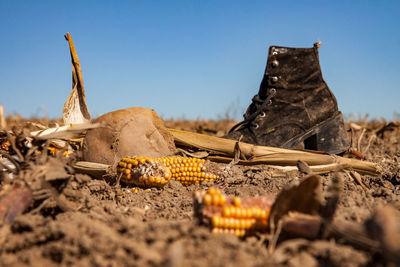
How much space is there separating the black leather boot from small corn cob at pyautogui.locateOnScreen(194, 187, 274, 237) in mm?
2419

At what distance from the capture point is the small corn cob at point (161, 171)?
2.77m

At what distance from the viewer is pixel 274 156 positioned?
3441 mm

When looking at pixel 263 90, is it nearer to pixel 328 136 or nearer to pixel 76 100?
pixel 328 136

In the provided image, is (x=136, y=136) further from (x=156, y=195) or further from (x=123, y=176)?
(x=156, y=195)

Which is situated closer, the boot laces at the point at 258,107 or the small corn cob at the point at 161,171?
the small corn cob at the point at 161,171

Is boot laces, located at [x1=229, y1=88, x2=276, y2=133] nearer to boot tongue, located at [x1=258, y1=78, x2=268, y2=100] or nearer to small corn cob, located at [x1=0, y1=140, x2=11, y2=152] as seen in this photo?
boot tongue, located at [x1=258, y1=78, x2=268, y2=100]

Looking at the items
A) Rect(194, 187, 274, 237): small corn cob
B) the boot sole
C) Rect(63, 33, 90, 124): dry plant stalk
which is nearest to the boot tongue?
the boot sole

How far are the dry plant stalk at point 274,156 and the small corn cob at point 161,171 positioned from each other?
1.66 feet

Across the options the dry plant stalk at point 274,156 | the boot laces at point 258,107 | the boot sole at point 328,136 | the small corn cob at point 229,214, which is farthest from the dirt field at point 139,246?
the boot laces at point 258,107

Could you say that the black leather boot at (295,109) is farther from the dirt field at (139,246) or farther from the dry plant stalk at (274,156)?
the dirt field at (139,246)

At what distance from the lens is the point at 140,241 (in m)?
1.22

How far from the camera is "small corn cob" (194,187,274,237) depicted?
148 centimetres

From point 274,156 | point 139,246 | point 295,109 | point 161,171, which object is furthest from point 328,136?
point 139,246

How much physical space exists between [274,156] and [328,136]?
0.95 meters
